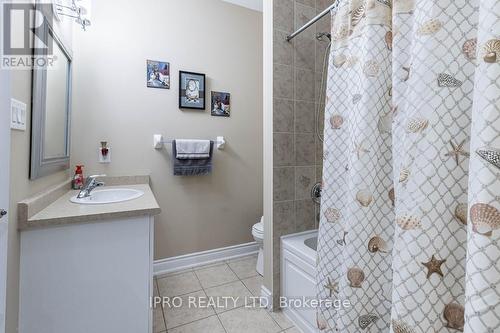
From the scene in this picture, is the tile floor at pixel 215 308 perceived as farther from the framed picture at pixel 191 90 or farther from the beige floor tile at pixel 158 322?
the framed picture at pixel 191 90

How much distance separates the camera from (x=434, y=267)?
60 cm

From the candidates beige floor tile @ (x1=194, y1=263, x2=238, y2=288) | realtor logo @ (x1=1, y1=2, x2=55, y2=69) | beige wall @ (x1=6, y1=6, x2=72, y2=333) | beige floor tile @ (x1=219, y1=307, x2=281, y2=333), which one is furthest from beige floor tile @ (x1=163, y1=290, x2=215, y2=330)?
realtor logo @ (x1=1, y1=2, x2=55, y2=69)

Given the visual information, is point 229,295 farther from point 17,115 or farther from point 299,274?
point 17,115

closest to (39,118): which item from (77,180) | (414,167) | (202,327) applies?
(77,180)

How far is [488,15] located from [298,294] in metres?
1.48

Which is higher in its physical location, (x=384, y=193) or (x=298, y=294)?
(x=384, y=193)

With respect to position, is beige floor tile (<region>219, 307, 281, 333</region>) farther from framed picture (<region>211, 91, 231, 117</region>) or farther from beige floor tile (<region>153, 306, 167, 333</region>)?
framed picture (<region>211, 91, 231, 117</region>)

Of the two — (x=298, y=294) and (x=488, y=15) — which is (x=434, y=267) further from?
(x=298, y=294)

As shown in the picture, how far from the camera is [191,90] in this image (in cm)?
218

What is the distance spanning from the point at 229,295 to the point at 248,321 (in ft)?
0.97

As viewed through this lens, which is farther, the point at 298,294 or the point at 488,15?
the point at 298,294

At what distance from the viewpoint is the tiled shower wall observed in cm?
157

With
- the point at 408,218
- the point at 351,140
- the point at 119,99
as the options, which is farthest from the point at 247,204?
the point at 408,218

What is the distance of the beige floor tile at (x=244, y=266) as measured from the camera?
209cm
